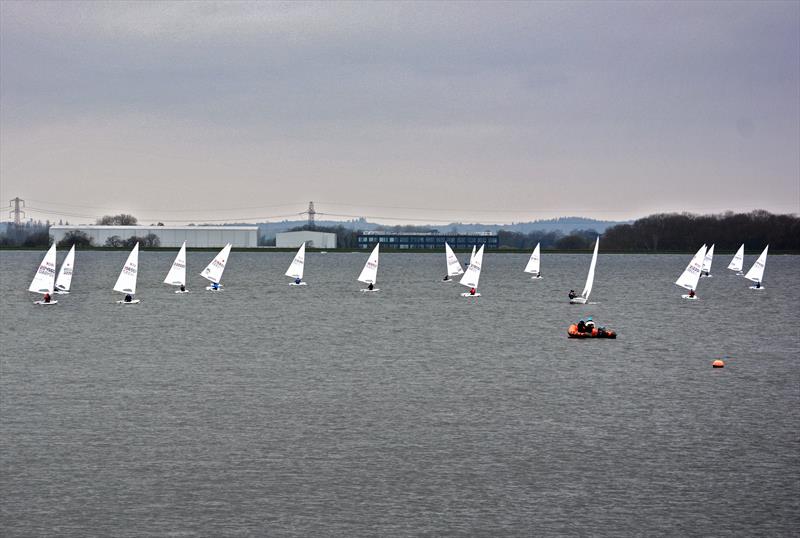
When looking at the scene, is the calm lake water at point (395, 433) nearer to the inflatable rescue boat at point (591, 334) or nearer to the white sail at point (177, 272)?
the inflatable rescue boat at point (591, 334)

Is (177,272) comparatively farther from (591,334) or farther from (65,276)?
(591,334)

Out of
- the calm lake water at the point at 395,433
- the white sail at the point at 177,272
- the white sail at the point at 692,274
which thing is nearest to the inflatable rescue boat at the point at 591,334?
the calm lake water at the point at 395,433

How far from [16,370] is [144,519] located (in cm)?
3024

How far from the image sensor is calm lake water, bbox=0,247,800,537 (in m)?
24.0

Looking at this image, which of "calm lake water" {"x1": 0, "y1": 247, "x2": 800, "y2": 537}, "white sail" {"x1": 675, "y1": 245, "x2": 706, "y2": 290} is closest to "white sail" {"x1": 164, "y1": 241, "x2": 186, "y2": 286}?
"calm lake water" {"x1": 0, "y1": 247, "x2": 800, "y2": 537}

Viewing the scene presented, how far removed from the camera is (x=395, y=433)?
3350cm

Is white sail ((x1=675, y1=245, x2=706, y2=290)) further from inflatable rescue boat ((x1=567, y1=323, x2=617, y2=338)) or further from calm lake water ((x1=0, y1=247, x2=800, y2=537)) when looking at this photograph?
inflatable rescue boat ((x1=567, y1=323, x2=617, y2=338))

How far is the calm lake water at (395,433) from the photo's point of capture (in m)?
24.0

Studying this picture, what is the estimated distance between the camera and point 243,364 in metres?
53.9

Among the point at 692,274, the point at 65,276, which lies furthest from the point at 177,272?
the point at 692,274

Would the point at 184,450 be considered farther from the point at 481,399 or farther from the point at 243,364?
the point at 243,364

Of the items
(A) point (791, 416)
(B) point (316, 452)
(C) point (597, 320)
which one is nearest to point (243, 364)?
(B) point (316, 452)

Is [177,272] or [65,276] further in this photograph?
[177,272]

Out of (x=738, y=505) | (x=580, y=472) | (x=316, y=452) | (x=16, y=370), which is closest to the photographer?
(x=738, y=505)
